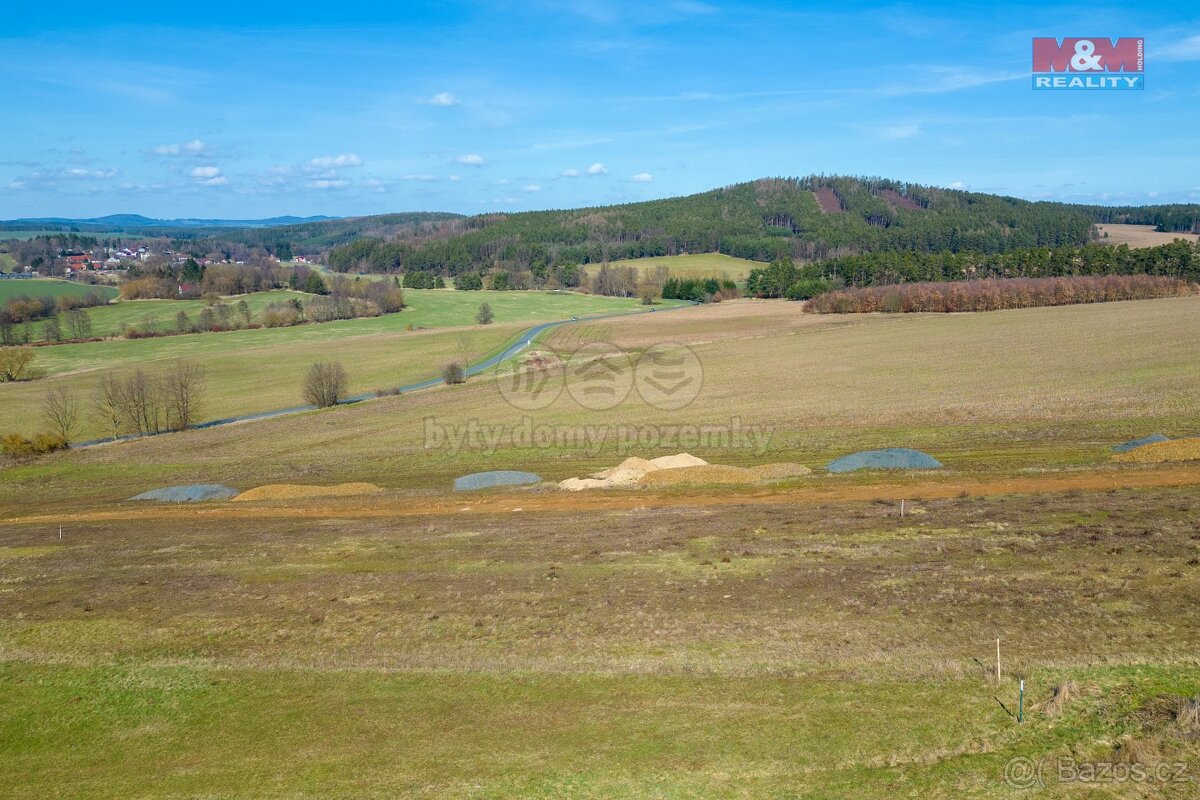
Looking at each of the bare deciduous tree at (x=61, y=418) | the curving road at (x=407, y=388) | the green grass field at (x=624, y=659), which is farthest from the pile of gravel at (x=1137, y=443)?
the bare deciduous tree at (x=61, y=418)

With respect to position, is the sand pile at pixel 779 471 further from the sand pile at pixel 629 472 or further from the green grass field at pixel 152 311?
the green grass field at pixel 152 311

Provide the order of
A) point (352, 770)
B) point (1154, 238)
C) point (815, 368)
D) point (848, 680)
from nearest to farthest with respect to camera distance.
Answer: point (352, 770)
point (848, 680)
point (815, 368)
point (1154, 238)

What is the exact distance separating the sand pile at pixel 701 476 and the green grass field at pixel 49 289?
15352 centimetres

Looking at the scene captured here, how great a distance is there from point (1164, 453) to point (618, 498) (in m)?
24.6

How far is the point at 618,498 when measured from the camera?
3619 cm

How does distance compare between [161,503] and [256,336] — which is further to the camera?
[256,336]

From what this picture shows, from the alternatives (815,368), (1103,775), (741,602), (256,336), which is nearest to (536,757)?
(741,602)

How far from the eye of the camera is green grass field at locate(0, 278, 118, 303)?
155375mm

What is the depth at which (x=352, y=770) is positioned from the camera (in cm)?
1533

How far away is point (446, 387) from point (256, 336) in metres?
68.6

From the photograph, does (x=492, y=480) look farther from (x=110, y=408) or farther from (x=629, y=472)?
(x=110, y=408)

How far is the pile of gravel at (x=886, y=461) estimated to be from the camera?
Answer: 37.0 m

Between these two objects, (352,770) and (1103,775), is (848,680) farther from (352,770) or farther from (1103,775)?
(352,770)

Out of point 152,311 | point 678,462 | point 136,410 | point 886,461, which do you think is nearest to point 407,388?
point 136,410
